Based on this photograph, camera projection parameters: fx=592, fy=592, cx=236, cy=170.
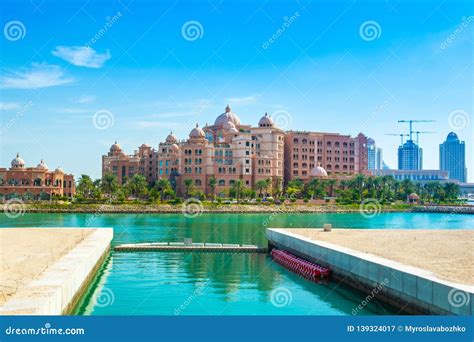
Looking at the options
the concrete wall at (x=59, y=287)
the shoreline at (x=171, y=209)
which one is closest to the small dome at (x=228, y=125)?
the shoreline at (x=171, y=209)

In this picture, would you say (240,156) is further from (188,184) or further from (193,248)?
(193,248)

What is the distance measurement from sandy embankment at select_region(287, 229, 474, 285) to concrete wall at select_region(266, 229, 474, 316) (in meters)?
0.96

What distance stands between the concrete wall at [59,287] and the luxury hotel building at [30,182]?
84144 mm

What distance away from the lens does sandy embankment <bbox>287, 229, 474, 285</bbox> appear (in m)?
20.5

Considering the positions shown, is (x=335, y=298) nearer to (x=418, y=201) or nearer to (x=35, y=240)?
(x=35, y=240)

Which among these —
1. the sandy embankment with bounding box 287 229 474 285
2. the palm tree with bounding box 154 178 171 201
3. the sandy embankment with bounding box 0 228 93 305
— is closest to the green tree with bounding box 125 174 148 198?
the palm tree with bounding box 154 178 171 201

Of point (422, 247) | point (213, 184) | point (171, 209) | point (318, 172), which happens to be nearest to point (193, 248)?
point (422, 247)

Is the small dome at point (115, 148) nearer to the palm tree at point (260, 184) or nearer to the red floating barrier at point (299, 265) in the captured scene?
the palm tree at point (260, 184)

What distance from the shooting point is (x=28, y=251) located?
27.2 metres

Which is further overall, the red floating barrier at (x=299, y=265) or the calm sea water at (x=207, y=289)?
the red floating barrier at (x=299, y=265)

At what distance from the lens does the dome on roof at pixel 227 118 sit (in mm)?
124256

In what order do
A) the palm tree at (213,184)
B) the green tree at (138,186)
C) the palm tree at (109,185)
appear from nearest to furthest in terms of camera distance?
the palm tree at (109,185) → the green tree at (138,186) → the palm tree at (213,184)

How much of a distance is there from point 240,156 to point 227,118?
16453 millimetres
